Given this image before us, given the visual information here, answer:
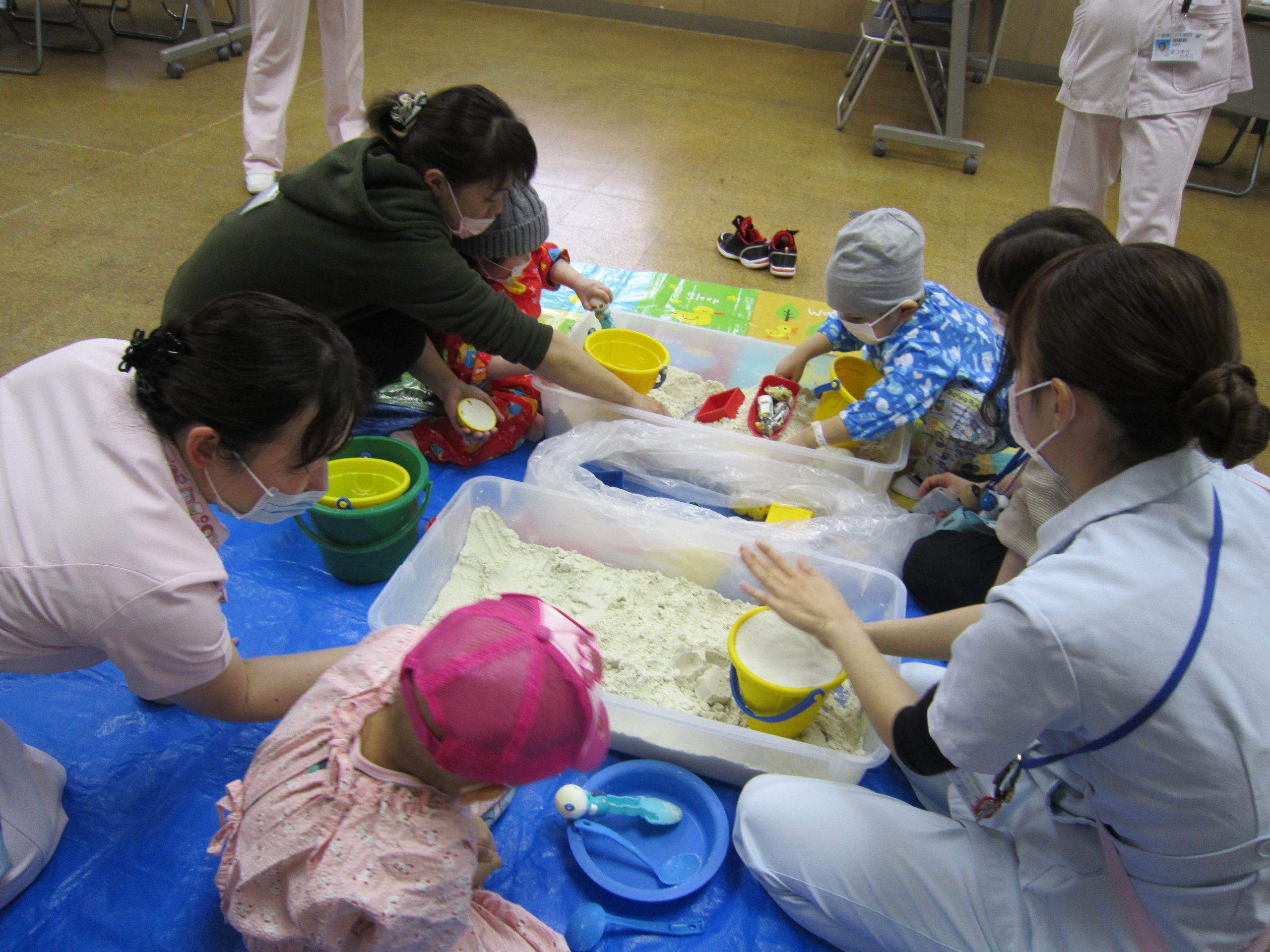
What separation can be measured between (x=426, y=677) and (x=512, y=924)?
466 mm

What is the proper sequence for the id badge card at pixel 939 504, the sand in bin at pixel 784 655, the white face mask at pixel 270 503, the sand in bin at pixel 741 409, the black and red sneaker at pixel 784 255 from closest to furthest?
the white face mask at pixel 270 503
the sand in bin at pixel 784 655
the id badge card at pixel 939 504
the sand in bin at pixel 741 409
the black and red sneaker at pixel 784 255

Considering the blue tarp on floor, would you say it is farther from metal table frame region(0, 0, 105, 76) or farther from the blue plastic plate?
metal table frame region(0, 0, 105, 76)

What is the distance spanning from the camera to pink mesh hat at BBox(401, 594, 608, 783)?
2.43 feet

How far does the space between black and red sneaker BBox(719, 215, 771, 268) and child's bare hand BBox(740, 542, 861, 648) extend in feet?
6.49

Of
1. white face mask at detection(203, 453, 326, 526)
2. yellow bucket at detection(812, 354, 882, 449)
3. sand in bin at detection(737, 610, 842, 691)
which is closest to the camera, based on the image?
white face mask at detection(203, 453, 326, 526)

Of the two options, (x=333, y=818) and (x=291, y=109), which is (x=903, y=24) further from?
(x=333, y=818)

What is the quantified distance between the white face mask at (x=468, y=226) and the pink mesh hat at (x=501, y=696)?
3.67 feet

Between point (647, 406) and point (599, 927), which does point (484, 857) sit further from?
point (647, 406)

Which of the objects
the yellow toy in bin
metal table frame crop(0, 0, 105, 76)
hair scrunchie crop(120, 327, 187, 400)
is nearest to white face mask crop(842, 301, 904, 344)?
the yellow toy in bin

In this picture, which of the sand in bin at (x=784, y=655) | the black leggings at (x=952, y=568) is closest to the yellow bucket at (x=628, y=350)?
the black leggings at (x=952, y=568)

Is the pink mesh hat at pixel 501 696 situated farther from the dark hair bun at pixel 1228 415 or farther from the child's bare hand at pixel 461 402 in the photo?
the child's bare hand at pixel 461 402

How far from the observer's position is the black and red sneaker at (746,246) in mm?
2969

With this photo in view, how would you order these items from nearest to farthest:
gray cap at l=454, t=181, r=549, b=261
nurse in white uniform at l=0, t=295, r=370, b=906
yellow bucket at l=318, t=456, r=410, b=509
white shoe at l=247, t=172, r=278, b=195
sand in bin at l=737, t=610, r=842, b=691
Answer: nurse in white uniform at l=0, t=295, r=370, b=906
sand in bin at l=737, t=610, r=842, b=691
yellow bucket at l=318, t=456, r=410, b=509
gray cap at l=454, t=181, r=549, b=261
white shoe at l=247, t=172, r=278, b=195

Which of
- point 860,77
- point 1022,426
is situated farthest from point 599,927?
point 860,77
